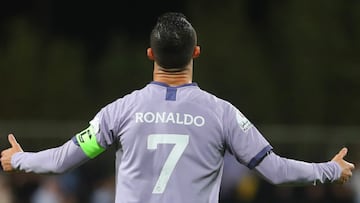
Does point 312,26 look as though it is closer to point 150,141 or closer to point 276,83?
point 276,83

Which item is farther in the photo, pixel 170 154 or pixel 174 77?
pixel 174 77

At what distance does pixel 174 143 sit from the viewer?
4.55m

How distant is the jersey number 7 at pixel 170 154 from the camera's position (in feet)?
14.9

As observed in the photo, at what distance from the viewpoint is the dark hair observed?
461cm

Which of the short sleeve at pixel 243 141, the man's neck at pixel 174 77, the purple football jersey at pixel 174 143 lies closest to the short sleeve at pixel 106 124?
the purple football jersey at pixel 174 143

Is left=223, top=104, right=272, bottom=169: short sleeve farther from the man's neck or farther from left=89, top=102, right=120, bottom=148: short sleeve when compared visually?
left=89, top=102, right=120, bottom=148: short sleeve

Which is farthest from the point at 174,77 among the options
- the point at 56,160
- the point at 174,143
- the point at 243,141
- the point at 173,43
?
the point at 56,160

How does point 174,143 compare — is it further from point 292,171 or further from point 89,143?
point 292,171

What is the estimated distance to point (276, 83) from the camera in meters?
18.6

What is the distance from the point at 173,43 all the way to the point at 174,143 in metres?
0.41

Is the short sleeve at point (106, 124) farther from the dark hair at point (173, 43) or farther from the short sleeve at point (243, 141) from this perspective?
the short sleeve at point (243, 141)

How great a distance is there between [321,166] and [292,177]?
0.15m

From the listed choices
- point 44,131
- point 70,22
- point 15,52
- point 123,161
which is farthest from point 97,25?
point 123,161

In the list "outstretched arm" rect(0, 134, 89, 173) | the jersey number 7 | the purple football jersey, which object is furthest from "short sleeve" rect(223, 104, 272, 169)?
"outstretched arm" rect(0, 134, 89, 173)
